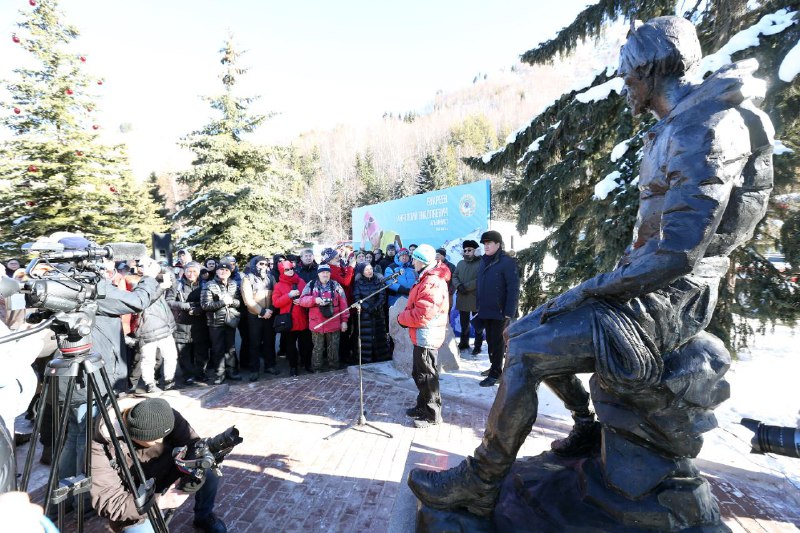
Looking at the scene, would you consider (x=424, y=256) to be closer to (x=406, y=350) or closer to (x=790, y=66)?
(x=406, y=350)

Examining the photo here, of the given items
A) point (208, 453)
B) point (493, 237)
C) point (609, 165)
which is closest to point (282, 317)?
point (493, 237)

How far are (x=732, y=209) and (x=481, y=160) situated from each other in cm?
493

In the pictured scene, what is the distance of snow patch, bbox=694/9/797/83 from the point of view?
3329 mm

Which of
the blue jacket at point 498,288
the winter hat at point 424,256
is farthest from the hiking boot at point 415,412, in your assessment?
the blue jacket at point 498,288

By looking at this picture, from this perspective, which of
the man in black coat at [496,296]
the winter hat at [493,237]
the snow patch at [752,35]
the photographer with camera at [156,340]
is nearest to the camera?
the snow patch at [752,35]

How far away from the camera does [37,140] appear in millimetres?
14305

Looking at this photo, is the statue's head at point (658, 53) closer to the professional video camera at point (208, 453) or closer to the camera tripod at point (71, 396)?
the professional video camera at point (208, 453)

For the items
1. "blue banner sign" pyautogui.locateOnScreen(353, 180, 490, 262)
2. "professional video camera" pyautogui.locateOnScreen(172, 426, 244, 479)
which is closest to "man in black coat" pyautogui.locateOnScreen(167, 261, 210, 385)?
"professional video camera" pyautogui.locateOnScreen(172, 426, 244, 479)

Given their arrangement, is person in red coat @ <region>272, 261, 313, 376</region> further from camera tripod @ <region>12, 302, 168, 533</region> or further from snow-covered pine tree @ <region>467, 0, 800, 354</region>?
camera tripod @ <region>12, 302, 168, 533</region>

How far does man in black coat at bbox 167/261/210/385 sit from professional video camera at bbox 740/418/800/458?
6.44 meters

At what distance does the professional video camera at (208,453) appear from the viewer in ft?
7.77

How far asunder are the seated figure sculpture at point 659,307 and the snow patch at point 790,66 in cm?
175

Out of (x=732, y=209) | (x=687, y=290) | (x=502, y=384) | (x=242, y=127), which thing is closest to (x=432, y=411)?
(x=502, y=384)

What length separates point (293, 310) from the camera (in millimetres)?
6695
